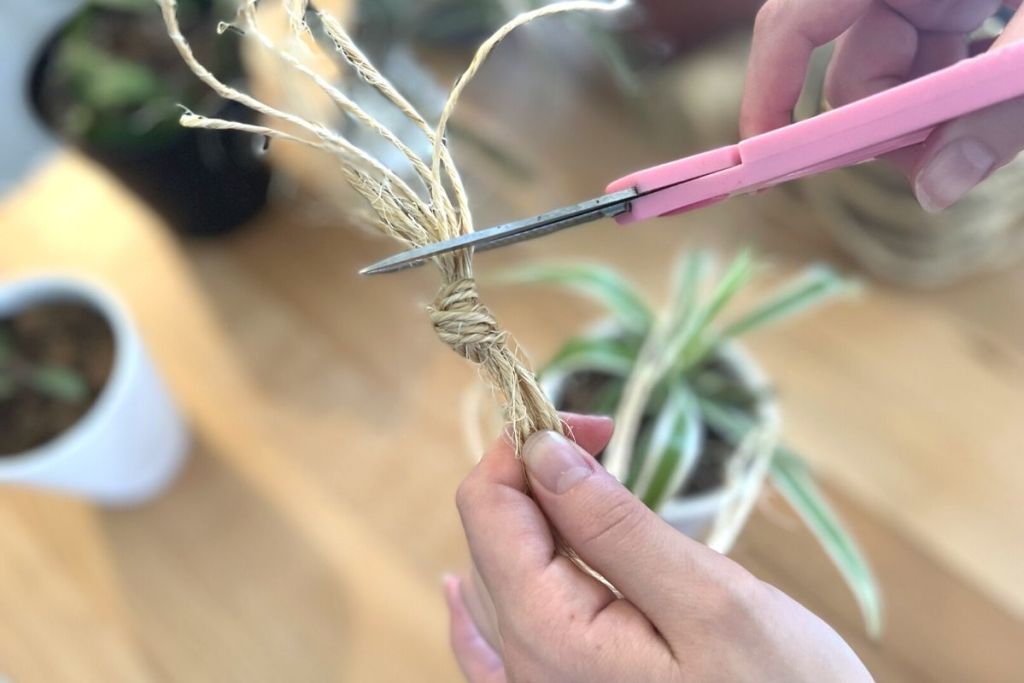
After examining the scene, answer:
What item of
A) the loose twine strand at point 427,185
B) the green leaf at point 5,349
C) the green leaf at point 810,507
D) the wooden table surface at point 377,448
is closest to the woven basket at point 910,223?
the wooden table surface at point 377,448

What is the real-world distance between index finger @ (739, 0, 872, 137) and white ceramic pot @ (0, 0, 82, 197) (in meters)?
0.57

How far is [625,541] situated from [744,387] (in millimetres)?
298

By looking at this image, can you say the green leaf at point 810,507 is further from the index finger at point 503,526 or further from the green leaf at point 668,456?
the index finger at point 503,526

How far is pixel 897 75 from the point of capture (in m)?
0.44

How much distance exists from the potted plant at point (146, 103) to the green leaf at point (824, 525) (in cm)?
45

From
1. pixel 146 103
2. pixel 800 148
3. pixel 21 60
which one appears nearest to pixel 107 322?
pixel 146 103

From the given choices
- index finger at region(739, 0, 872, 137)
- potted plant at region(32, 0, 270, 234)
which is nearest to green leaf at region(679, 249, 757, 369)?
index finger at region(739, 0, 872, 137)

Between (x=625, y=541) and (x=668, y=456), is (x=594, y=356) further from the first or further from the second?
(x=625, y=541)

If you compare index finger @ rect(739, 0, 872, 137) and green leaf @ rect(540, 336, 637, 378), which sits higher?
index finger @ rect(739, 0, 872, 137)

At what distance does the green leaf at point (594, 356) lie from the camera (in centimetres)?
A: 53

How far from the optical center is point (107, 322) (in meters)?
0.61

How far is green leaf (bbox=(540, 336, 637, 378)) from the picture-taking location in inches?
21.0

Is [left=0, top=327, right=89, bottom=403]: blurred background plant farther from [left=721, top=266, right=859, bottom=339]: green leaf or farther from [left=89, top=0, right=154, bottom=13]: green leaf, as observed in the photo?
[left=721, top=266, right=859, bottom=339]: green leaf

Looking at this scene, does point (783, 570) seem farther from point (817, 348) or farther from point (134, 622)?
point (134, 622)
